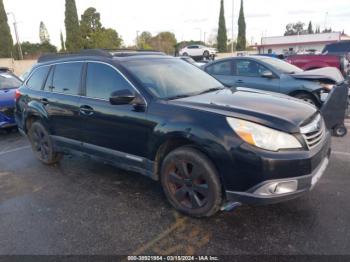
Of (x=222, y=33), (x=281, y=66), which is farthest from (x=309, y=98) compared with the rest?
(x=222, y=33)

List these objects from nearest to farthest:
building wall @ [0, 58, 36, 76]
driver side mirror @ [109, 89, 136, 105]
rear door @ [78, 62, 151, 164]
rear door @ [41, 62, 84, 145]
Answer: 1. driver side mirror @ [109, 89, 136, 105]
2. rear door @ [78, 62, 151, 164]
3. rear door @ [41, 62, 84, 145]
4. building wall @ [0, 58, 36, 76]

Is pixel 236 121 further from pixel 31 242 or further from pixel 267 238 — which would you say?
pixel 31 242

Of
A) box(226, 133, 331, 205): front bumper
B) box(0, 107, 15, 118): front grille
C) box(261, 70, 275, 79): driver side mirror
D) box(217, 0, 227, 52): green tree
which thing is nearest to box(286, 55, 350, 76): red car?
box(261, 70, 275, 79): driver side mirror

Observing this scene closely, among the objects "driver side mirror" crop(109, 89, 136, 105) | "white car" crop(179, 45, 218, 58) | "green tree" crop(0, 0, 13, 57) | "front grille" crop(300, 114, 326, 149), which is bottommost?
"front grille" crop(300, 114, 326, 149)

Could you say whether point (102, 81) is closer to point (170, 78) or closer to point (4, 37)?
point (170, 78)

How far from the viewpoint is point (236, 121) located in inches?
114

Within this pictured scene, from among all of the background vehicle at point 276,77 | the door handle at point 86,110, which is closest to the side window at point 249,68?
the background vehicle at point 276,77

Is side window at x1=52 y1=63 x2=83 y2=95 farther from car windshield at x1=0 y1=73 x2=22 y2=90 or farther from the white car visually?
the white car

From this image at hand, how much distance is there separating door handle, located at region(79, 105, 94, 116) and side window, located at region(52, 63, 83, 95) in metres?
0.30

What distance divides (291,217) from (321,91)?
4.60 m

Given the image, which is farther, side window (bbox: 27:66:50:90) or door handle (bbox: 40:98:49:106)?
side window (bbox: 27:66:50:90)

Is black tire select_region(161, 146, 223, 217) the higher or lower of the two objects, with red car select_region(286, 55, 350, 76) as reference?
lower

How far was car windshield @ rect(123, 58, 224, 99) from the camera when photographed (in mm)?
3628

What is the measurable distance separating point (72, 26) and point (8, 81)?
35877mm
